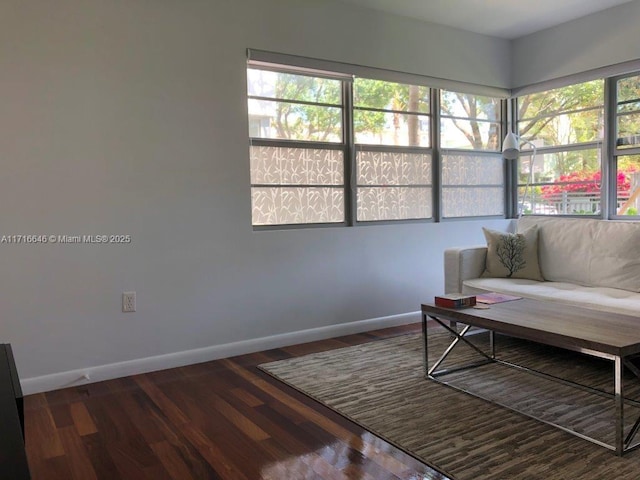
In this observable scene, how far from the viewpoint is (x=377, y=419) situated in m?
2.40

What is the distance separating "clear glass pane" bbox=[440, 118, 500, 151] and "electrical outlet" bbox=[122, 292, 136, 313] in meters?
2.85

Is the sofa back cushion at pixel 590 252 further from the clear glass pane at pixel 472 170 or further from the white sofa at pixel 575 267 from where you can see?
the clear glass pane at pixel 472 170

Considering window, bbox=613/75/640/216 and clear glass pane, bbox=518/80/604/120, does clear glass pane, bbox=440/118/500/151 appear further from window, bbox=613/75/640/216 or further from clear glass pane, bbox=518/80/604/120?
window, bbox=613/75/640/216

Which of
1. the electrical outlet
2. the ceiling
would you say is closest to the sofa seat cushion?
the ceiling

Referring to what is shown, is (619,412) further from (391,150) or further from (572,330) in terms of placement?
(391,150)

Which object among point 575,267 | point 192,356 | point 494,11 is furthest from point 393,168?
point 192,356

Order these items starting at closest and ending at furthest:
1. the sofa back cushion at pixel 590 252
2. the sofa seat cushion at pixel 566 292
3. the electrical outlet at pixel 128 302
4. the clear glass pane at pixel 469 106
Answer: the sofa seat cushion at pixel 566 292 → the electrical outlet at pixel 128 302 → the sofa back cushion at pixel 590 252 → the clear glass pane at pixel 469 106

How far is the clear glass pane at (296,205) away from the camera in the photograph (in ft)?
12.0

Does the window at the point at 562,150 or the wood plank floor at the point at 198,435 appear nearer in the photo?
the wood plank floor at the point at 198,435

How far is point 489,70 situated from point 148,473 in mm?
4232

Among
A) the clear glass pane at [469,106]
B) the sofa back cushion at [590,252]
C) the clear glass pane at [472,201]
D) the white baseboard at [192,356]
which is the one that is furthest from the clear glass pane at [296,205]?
the sofa back cushion at [590,252]

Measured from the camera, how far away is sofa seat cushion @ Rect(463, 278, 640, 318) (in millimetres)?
2969

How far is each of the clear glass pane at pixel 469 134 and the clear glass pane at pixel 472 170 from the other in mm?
102

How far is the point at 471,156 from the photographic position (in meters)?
4.74
